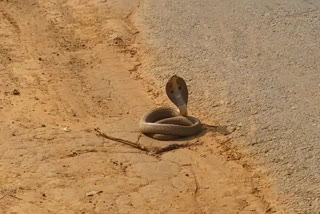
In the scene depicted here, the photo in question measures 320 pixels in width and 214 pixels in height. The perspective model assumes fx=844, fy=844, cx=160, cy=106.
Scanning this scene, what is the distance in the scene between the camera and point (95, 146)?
6.50 meters

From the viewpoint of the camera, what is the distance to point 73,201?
5727 millimetres

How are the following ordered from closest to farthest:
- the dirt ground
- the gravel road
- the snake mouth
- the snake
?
the dirt ground → the gravel road → the snake → the snake mouth

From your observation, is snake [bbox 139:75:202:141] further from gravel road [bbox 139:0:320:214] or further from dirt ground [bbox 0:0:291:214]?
gravel road [bbox 139:0:320:214]

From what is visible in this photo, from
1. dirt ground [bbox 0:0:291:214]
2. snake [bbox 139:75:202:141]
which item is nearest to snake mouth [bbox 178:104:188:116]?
snake [bbox 139:75:202:141]

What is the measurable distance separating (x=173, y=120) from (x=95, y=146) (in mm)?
751

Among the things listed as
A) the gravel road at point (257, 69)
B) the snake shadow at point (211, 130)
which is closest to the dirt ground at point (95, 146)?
the snake shadow at point (211, 130)

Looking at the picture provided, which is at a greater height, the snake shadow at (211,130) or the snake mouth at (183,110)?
the snake mouth at (183,110)

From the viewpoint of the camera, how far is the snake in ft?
22.1

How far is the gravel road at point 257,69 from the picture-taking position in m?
6.35

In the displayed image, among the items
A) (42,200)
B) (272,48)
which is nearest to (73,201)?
(42,200)

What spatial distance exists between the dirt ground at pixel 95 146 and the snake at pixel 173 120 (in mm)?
89

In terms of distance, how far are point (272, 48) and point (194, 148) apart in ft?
7.04

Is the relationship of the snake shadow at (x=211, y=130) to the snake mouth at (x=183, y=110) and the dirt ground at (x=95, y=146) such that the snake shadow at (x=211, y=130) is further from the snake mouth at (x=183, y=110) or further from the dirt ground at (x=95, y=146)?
the snake mouth at (x=183, y=110)

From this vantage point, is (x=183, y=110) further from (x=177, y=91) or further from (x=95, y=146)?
(x=95, y=146)
